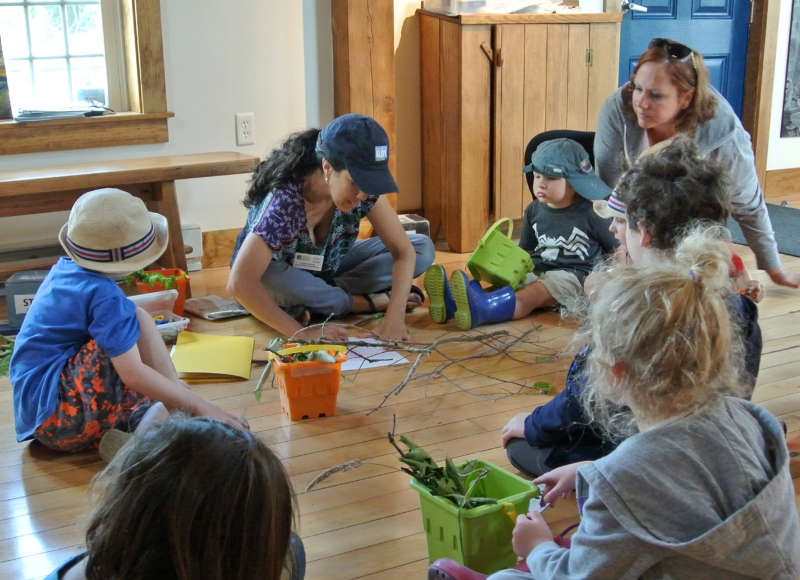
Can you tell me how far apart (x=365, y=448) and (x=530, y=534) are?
0.85 meters

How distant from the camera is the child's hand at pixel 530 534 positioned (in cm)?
147

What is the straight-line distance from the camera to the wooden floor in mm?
1852

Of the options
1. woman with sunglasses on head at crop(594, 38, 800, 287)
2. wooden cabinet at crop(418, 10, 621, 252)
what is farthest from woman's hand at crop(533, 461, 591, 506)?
wooden cabinet at crop(418, 10, 621, 252)

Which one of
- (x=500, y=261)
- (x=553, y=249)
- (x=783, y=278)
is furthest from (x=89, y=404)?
(x=783, y=278)

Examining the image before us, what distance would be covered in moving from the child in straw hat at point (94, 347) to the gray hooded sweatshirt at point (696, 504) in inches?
43.9

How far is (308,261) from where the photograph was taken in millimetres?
3111

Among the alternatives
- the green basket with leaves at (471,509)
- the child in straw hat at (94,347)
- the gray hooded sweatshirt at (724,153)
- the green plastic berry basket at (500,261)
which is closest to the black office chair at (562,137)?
the gray hooded sweatshirt at (724,153)

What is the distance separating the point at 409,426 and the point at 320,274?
1.02m

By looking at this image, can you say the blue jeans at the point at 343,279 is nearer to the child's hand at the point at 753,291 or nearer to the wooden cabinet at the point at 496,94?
the wooden cabinet at the point at 496,94

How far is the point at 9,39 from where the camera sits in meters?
3.64

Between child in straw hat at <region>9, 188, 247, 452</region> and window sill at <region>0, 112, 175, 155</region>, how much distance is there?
61.5 inches

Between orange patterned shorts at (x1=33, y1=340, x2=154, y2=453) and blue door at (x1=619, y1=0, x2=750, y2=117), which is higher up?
blue door at (x1=619, y1=0, x2=750, y2=117)

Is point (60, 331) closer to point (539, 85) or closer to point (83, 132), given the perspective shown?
point (83, 132)

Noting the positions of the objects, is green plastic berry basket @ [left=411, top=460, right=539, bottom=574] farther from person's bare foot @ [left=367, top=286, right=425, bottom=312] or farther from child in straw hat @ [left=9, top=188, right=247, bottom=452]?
person's bare foot @ [left=367, top=286, right=425, bottom=312]
